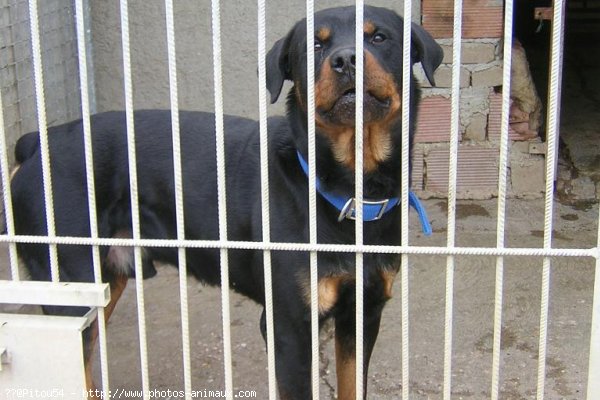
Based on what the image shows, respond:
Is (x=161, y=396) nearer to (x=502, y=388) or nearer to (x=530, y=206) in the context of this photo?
(x=502, y=388)

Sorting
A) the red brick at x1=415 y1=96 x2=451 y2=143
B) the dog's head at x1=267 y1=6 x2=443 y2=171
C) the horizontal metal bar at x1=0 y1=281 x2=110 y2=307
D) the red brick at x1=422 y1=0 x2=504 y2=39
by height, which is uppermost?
the red brick at x1=422 y1=0 x2=504 y2=39

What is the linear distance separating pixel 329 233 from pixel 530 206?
9.01ft

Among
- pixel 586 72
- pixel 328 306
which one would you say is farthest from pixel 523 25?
pixel 328 306

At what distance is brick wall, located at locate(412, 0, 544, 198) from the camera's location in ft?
16.9

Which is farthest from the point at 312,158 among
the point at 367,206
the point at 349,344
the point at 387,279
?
the point at 349,344

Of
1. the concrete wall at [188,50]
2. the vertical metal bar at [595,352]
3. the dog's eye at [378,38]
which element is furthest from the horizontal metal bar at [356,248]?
the concrete wall at [188,50]

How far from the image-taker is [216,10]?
7.91ft

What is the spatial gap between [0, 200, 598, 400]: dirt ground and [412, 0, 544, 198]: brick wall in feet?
1.81

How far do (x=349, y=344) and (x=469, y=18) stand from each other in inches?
103

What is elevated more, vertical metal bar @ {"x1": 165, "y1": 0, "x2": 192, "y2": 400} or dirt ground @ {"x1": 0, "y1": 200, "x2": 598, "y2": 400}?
vertical metal bar @ {"x1": 165, "y1": 0, "x2": 192, "y2": 400}

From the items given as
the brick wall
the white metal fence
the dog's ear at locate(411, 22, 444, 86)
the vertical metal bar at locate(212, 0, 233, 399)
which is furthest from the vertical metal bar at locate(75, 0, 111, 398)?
the brick wall

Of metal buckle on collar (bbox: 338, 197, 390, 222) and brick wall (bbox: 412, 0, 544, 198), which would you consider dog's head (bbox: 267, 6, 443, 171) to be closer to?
metal buckle on collar (bbox: 338, 197, 390, 222)

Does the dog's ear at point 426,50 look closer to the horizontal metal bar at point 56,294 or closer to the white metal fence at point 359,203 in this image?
the white metal fence at point 359,203

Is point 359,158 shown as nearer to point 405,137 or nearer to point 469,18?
point 405,137
